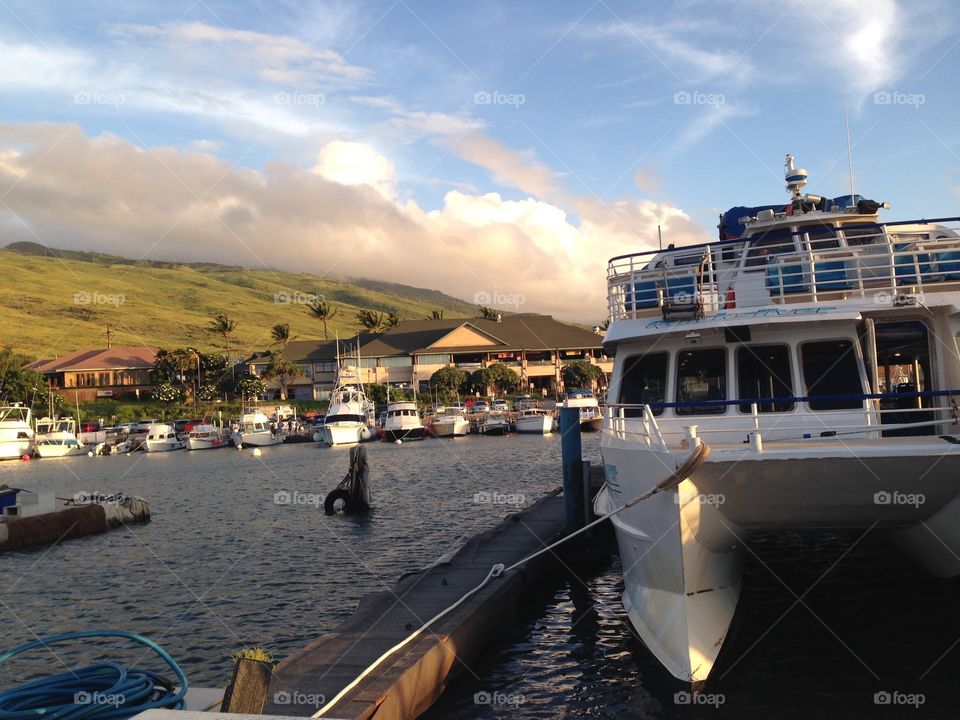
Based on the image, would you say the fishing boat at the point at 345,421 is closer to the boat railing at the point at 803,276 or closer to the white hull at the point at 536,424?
the white hull at the point at 536,424

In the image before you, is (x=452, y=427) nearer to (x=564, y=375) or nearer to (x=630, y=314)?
(x=564, y=375)

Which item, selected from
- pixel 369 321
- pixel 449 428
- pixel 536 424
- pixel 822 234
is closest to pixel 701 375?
pixel 822 234

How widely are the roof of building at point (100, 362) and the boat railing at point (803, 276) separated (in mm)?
118025

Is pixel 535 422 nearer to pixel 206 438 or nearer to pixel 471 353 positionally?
pixel 206 438

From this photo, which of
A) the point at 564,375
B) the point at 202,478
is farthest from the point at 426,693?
the point at 564,375

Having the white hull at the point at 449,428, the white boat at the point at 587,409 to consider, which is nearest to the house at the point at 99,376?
the white hull at the point at 449,428

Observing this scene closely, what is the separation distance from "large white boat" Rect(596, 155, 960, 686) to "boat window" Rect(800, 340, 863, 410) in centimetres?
2

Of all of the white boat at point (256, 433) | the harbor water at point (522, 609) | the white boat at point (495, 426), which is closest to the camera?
the harbor water at point (522, 609)

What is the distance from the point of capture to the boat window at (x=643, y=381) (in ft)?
44.1

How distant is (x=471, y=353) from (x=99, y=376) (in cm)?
5426

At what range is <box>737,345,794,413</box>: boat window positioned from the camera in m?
12.4

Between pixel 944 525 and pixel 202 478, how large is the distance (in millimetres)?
44436

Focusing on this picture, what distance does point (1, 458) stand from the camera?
72812 millimetres

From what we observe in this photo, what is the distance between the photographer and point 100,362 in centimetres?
11919
